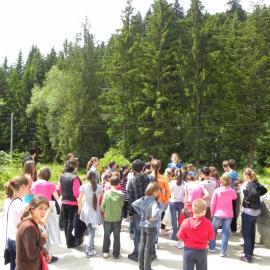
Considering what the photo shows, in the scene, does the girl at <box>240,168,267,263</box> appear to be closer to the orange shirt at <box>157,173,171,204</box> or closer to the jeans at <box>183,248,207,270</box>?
the orange shirt at <box>157,173,171,204</box>

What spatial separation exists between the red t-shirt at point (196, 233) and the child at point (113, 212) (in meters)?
2.28

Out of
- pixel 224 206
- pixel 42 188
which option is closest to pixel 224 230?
pixel 224 206

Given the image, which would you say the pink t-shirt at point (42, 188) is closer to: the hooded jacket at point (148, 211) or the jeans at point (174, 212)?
the hooded jacket at point (148, 211)

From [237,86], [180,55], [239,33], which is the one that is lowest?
[237,86]

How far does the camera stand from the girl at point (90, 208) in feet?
25.6

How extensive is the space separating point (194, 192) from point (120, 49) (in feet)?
97.5

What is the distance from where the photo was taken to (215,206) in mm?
8180

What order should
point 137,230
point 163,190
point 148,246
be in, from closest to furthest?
point 148,246 < point 137,230 < point 163,190

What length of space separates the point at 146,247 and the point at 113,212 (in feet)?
3.84

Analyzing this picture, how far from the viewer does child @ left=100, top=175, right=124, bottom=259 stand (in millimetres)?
7594

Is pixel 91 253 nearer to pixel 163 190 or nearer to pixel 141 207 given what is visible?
pixel 141 207

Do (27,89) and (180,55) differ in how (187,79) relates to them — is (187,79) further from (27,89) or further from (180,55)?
(27,89)

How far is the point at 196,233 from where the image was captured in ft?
18.0

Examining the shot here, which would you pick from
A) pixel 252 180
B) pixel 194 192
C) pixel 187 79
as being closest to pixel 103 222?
pixel 194 192
